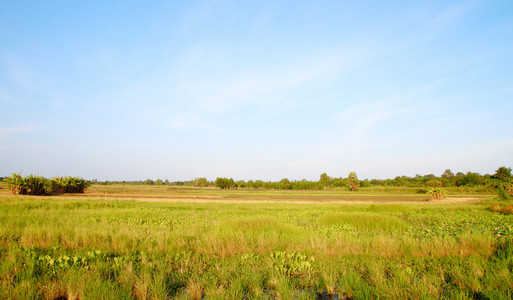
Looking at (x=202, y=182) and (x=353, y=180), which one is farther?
(x=202, y=182)

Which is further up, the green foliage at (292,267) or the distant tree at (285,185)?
the green foliage at (292,267)

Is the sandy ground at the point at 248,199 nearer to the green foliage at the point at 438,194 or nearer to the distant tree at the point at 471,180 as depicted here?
the green foliage at the point at 438,194

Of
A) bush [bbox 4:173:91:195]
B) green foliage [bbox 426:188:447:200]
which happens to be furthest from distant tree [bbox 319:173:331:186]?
bush [bbox 4:173:91:195]

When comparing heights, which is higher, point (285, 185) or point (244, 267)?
point (244, 267)

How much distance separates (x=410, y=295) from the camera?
15.7ft

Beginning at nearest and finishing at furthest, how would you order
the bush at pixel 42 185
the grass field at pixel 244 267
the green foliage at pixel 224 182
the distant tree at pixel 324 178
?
the grass field at pixel 244 267, the bush at pixel 42 185, the green foliage at pixel 224 182, the distant tree at pixel 324 178

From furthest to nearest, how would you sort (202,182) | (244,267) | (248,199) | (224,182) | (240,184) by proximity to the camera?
(202,182), (240,184), (224,182), (248,199), (244,267)

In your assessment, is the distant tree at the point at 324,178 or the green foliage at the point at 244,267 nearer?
the green foliage at the point at 244,267

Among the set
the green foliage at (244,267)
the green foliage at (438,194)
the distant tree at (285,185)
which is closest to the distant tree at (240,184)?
the distant tree at (285,185)

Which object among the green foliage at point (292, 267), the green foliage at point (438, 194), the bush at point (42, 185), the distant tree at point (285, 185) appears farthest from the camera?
the distant tree at point (285, 185)

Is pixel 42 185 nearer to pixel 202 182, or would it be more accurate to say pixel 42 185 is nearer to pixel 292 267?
pixel 292 267

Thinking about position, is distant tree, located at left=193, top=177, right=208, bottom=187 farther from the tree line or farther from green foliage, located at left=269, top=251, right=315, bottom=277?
green foliage, located at left=269, top=251, right=315, bottom=277

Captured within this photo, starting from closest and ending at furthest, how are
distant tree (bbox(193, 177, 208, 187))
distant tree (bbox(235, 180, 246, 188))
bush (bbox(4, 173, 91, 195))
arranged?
bush (bbox(4, 173, 91, 195)), distant tree (bbox(235, 180, 246, 188)), distant tree (bbox(193, 177, 208, 187))

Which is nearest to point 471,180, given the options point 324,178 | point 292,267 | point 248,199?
point 324,178
